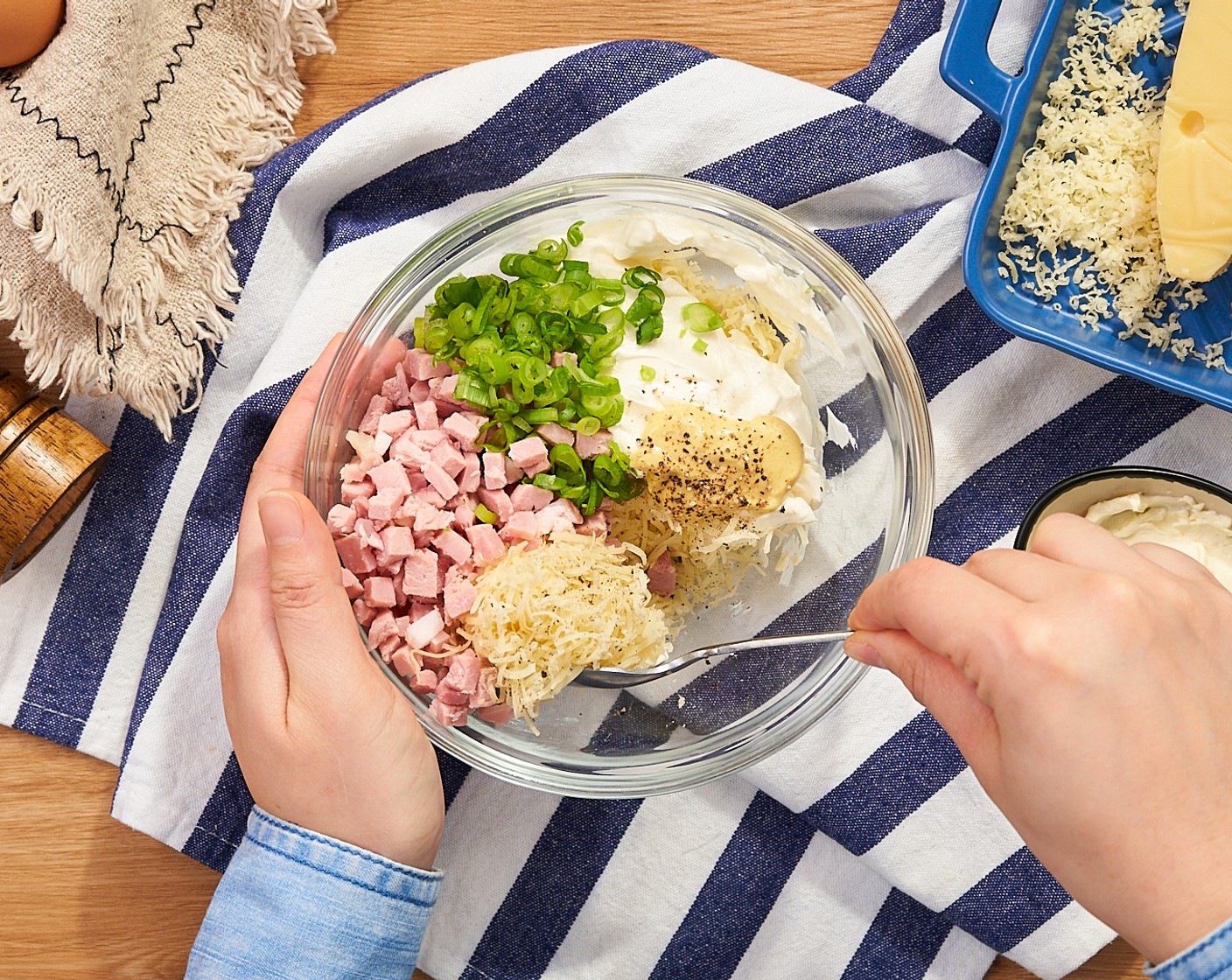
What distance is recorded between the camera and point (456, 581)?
110cm

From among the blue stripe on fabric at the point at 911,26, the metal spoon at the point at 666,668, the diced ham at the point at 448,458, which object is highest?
the blue stripe on fabric at the point at 911,26

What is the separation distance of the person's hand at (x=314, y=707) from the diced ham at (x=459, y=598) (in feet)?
0.34

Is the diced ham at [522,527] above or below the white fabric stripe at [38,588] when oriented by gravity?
above

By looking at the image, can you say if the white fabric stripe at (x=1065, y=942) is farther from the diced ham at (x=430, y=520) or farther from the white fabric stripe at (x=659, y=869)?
the diced ham at (x=430, y=520)

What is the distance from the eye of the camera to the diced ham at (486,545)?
44.1 inches

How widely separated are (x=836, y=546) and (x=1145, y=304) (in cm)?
51

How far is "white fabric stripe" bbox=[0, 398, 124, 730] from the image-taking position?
4.62 ft

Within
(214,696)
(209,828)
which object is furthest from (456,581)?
(209,828)

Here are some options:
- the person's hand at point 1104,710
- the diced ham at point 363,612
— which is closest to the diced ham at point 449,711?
the diced ham at point 363,612

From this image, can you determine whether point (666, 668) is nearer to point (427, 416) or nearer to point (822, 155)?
point (427, 416)

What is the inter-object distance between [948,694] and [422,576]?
1.88ft

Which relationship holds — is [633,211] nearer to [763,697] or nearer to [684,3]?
[684,3]

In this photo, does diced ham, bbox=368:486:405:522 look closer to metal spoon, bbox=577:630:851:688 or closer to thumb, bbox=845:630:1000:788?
metal spoon, bbox=577:630:851:688

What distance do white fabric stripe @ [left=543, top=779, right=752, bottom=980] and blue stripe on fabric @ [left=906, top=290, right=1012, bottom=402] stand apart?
63 cm
